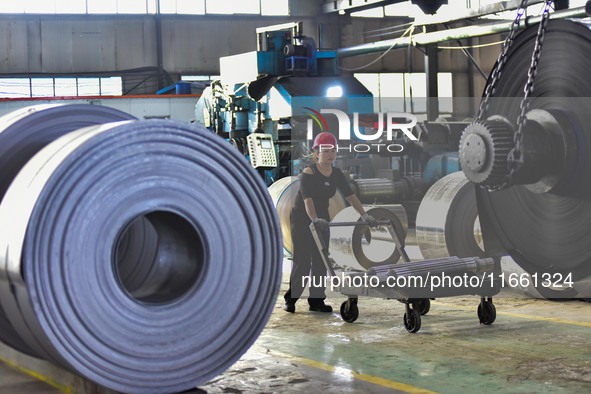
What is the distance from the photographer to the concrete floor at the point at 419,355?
14.8 ft

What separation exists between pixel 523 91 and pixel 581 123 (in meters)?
0.26

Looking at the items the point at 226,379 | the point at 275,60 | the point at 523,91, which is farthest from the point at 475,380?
the point at 275,60

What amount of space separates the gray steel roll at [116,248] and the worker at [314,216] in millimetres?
3497

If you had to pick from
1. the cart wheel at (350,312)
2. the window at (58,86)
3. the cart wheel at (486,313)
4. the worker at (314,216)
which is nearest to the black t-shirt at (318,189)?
the worker at (314,216)

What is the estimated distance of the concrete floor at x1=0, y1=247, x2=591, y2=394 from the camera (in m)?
4.52

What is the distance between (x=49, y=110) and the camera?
12.3 feet

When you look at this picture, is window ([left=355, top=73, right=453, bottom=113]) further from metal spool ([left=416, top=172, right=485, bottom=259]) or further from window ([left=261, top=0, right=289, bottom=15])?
metal spool ([left=416, top=172, right=485, bottom=259])

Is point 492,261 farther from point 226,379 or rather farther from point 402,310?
point 226,379

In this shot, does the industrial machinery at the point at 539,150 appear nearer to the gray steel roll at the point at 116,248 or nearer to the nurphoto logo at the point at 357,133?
the gray steel roll at the point at 116,248

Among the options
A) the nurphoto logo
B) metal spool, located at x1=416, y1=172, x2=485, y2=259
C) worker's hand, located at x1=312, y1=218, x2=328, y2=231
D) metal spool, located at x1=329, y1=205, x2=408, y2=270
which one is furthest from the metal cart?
the nurphoto logo

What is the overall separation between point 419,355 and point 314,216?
1837mm

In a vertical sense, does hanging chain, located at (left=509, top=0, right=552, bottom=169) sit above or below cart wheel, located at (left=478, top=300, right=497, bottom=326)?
above

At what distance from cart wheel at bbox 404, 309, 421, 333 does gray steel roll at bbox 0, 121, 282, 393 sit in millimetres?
2778

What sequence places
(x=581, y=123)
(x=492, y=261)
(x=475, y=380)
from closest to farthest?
(x=581, y=123)
(x=475, y=380)
(x=492, y=261)
